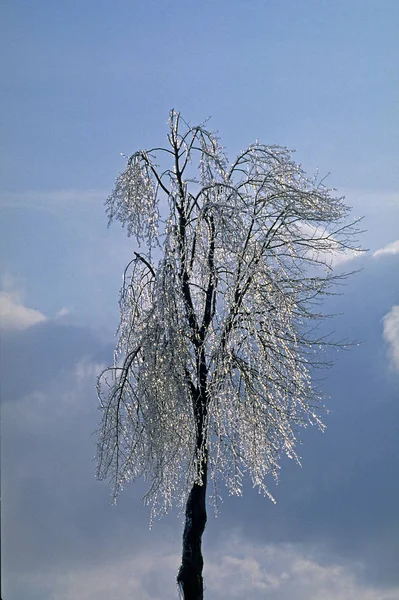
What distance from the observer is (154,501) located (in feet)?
27.7

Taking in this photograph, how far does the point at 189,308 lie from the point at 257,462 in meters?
2.05

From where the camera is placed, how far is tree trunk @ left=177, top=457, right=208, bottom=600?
7789 millimetres

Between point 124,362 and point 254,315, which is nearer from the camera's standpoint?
point 254,315

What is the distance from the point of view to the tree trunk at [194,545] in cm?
779

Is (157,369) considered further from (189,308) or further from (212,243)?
(212,243)

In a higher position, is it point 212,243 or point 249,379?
point 212,243

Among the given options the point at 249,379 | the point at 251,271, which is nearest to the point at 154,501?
the point at 249,379

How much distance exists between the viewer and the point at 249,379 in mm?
8258

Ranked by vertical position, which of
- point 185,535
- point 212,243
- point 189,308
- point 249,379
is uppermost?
point 212,243

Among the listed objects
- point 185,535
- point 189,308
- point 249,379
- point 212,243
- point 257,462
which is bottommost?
point 185,535

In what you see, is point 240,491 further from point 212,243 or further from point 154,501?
point 212,243

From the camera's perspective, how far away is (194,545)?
7.92 m

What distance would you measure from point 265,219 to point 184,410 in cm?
240

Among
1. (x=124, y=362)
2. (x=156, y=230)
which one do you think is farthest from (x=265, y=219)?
(x=124, y=362)
